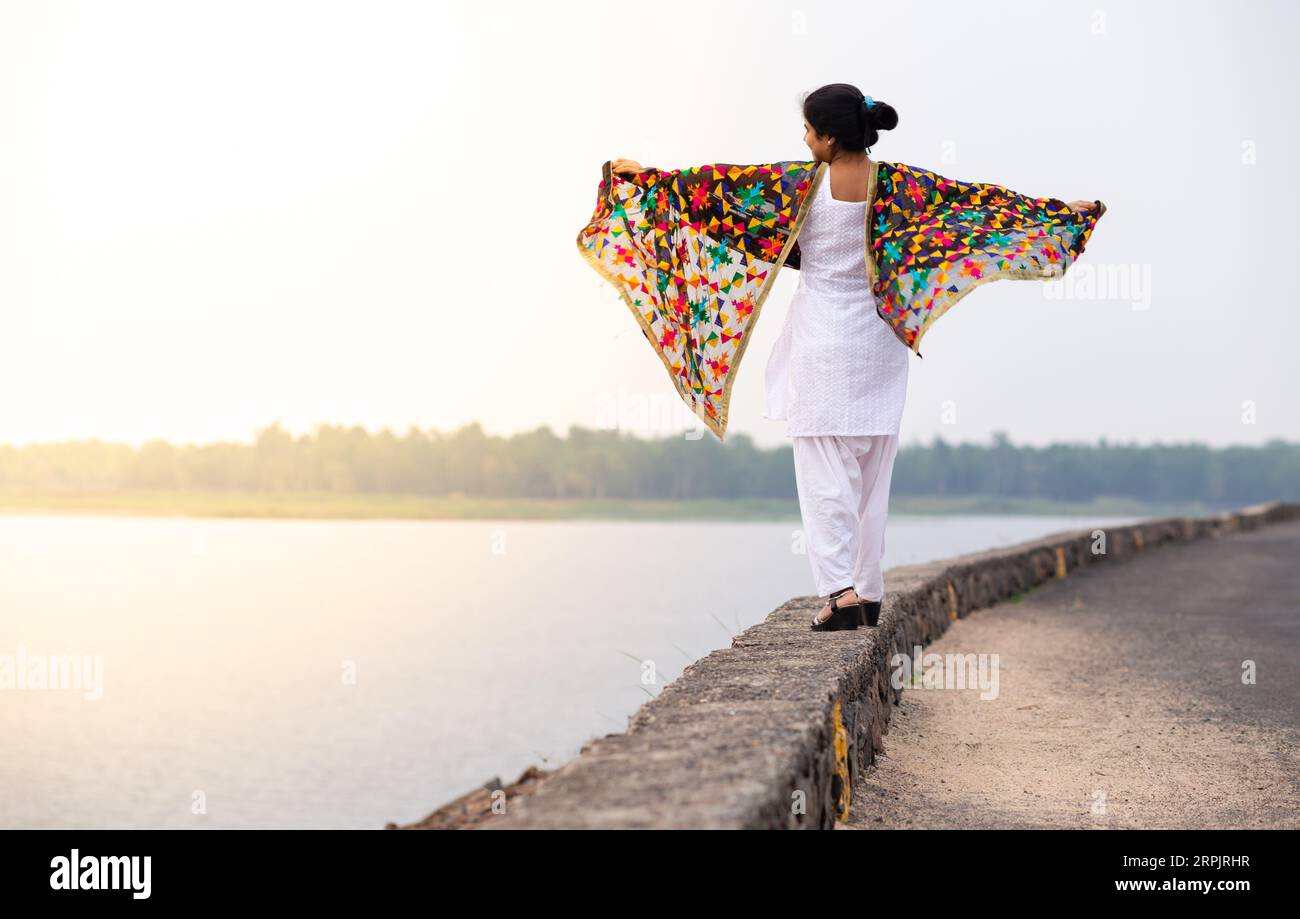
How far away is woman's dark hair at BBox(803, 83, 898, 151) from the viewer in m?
4.52

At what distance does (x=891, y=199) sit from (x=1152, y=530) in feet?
38.1

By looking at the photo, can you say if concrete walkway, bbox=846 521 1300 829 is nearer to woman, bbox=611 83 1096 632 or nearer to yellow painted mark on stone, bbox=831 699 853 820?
yellow painted mark on stone, bbox=831 699 853 820

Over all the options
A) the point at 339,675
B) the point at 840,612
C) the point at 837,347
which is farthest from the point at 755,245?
the point at 339,675

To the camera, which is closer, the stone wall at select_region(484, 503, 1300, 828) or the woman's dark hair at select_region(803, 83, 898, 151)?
the stone wall at select_region(484, 503, 1300, 828)

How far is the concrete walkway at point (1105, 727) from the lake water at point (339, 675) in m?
1.12

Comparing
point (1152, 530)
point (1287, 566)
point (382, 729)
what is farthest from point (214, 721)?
point (1287, 566)

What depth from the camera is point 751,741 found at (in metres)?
2.78

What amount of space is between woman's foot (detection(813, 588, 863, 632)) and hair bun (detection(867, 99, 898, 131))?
1731mm

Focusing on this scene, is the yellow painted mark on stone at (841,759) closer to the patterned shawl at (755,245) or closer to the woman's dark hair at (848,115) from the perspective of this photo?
the patterned shawl at (755,245)

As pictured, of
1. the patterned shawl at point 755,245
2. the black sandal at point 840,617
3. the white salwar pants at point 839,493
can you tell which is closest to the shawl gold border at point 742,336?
the patterned shawl at point 755,245

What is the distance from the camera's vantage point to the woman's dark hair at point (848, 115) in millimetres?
4520

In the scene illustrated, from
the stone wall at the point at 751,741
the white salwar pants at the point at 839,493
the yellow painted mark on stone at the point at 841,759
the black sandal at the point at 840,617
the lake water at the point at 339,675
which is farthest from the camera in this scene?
the lake water at the point at 339,675

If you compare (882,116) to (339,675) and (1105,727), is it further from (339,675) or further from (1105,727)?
(339,675)

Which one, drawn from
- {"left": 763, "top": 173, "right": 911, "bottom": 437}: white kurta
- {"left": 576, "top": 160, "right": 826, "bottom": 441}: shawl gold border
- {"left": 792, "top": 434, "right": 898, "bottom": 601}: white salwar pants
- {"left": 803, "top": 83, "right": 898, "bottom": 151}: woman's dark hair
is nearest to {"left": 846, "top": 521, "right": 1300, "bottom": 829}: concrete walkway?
{"left": 792, "top": 434, "right": 898, "bottom": 601}: white salwar pants
